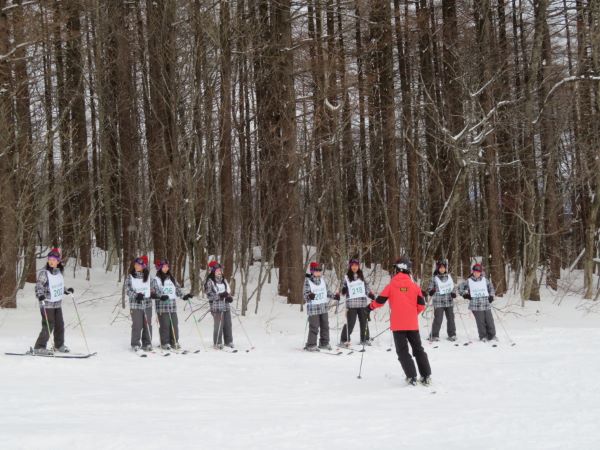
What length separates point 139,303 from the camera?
1089cm

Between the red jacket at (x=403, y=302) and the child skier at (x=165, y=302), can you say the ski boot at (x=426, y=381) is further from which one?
the child skier at (x=165, y=302)

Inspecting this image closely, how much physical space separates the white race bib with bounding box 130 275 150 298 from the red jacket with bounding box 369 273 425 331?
4.52 m

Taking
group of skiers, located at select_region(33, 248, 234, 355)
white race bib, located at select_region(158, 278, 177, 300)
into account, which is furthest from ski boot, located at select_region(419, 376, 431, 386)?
white race bib, located at select_region(158, 278, 177, 300)

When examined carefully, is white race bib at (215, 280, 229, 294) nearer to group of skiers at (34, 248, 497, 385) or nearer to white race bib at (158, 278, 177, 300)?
group of skiers at (34, 248, 497, 385)

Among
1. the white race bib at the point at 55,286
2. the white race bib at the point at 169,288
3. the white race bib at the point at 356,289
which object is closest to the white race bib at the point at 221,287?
the white race bib at the point at 169,288

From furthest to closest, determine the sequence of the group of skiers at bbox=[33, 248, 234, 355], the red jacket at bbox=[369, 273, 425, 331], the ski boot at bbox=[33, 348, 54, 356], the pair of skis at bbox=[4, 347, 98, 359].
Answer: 1. the group of skiers at bbox=[33, 248, 234, 355]
2. the ski boot at bbox=[33, 348, 54, 356]
3. the pair of skis at bbox=[4, 347, 98, 359]
4. the red jacket at bbox=[369, 273, 425, 331]

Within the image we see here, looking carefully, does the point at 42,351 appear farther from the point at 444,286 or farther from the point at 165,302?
the point at 444,286

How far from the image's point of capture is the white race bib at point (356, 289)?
1175 centimetres

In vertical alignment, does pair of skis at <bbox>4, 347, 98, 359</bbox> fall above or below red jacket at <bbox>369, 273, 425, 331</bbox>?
below

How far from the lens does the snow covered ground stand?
541cm

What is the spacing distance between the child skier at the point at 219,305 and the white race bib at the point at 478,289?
4770 mm

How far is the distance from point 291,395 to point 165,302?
4.14m

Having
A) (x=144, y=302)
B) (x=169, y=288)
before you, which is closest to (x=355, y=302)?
(x=169, y=288)

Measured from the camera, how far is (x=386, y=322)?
14.4m
